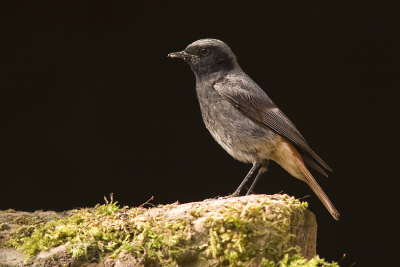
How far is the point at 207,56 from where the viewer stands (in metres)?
5.18

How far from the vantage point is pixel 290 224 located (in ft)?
12.6

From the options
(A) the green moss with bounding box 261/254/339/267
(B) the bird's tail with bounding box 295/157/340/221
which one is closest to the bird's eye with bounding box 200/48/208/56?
(B) the bird's tail with bounding box 295/157/340/221

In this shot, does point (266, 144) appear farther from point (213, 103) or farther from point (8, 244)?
point (8, 244)

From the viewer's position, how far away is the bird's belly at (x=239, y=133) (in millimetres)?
4824

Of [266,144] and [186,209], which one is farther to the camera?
[266,144]

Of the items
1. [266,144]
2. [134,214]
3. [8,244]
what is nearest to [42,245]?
[8,244]

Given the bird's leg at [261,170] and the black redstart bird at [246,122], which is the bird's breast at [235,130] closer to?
the black redstart bird at [246,122]

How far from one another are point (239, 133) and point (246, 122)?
0.14m

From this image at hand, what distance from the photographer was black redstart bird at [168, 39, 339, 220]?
4844 mm

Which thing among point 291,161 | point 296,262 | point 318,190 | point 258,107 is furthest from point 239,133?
point 296,262

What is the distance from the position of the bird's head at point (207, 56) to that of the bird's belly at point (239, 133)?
0.44m

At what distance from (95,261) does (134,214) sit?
1.80ft

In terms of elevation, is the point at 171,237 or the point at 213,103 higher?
the point at 213,103

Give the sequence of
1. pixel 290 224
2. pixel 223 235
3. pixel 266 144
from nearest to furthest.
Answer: pixel 223 235, pixel 290 224, pixel 266 144
